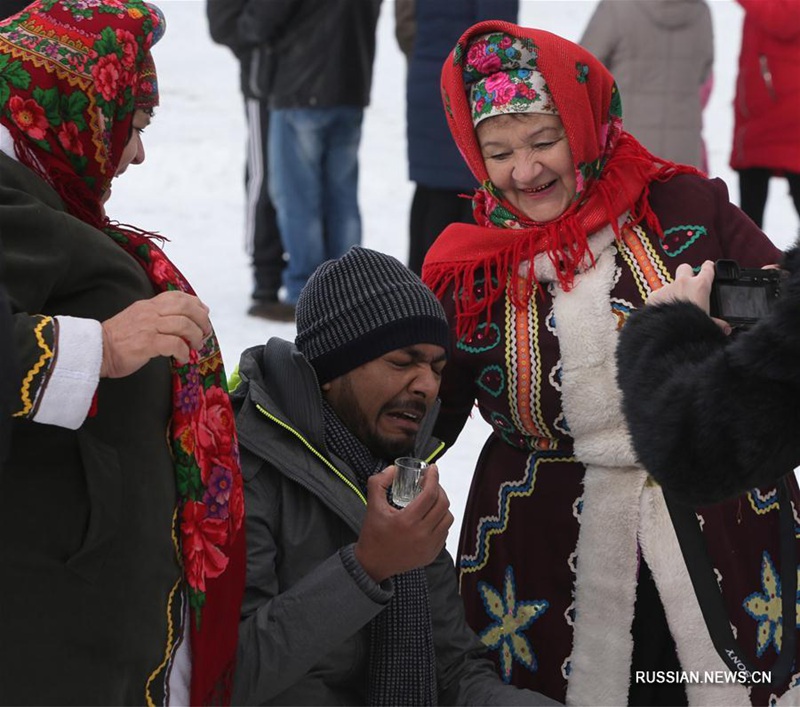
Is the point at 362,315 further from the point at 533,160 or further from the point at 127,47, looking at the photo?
the point at 127,47

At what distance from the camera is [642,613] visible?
2.58m

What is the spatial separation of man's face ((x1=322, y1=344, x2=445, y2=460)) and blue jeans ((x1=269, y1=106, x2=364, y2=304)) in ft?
13.8

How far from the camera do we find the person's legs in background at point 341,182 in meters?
6.82

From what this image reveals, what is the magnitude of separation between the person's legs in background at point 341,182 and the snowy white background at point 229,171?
585 mm

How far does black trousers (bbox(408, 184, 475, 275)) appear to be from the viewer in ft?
21.2

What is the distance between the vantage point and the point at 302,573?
2.30 meters

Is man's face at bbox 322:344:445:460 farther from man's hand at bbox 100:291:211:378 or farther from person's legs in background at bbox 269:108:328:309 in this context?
person's legs in background at bbox 269:108:328:309

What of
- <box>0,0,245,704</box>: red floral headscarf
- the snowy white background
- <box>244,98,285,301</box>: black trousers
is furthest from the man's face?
<box>244,98,285,301</box>: black trousers

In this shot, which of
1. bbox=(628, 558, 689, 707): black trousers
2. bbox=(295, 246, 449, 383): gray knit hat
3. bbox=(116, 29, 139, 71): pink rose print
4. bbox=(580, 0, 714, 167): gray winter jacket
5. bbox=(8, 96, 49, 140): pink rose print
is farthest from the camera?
bbox=(580, 0, 714, 167): gray winter jacket

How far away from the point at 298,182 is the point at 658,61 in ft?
5.92

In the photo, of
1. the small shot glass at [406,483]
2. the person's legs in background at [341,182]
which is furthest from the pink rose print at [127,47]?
the person's legs in background at [341,182]

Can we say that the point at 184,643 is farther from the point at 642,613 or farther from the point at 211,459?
the point at 642,613

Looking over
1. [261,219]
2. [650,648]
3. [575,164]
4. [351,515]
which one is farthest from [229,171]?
[351,515]

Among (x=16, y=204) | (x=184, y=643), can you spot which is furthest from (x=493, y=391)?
(x=16, y=204)
